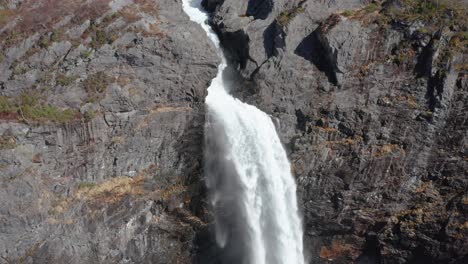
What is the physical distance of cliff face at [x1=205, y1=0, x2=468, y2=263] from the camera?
2545 centimetres

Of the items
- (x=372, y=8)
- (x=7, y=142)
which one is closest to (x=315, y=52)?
(x=372, y=8)

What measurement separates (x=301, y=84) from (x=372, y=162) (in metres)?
5.60

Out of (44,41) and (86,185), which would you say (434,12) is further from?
(44,41)

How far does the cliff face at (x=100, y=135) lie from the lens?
22.3m

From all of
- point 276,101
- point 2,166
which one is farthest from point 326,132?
point 2,166

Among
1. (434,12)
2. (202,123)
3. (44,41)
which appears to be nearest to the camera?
(44,41)

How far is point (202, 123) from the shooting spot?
86.3 feet

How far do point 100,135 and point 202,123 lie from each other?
17.2ft

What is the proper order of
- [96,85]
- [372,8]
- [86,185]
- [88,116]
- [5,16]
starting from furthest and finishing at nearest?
1. [372,8]
2. [5,16]
3. [96,85]
4. [88,116]
5. [86,185]

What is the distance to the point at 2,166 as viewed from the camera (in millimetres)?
21641

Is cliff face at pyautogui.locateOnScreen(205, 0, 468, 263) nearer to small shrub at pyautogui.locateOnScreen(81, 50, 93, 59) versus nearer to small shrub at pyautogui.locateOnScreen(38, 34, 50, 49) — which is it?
small shrub at pyautogui.locateOnScreen(81, 50, 93, 59)

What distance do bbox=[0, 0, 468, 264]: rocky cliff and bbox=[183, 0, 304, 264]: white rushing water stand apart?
77 cm

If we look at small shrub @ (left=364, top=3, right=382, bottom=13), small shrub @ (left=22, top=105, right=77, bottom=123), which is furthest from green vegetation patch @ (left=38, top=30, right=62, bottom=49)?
small shrub @ (left=364, top=3, right=382, bottom=13)

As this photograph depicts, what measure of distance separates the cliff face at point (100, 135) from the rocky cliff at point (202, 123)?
0.23ft
